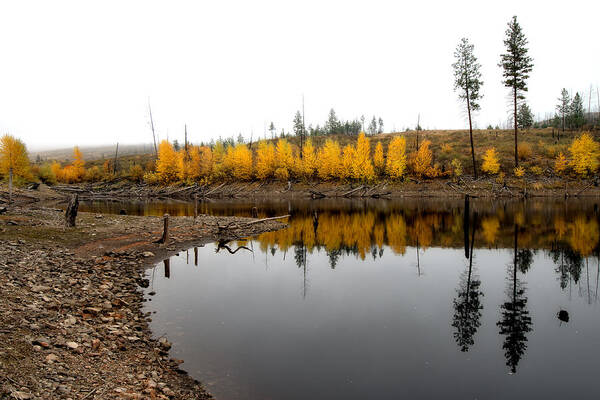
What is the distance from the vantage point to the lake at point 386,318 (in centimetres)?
748

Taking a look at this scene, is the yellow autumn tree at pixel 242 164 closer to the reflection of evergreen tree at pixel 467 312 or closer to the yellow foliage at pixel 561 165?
the yellow foliage at pixel 561 165

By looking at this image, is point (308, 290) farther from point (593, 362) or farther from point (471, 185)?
point (471, 185)

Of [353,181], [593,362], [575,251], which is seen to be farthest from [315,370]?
[353,181]

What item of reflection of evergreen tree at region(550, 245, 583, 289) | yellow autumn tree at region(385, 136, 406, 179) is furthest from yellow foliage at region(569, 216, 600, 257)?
yellow autumn tree at region(385, 136, 406, 179)

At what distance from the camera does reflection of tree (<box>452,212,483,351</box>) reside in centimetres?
960

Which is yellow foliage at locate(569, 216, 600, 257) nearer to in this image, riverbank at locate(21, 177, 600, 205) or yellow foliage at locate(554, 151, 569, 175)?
riverbank at locate(21, 177, 600, 205)

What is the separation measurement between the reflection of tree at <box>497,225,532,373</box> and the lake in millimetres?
41

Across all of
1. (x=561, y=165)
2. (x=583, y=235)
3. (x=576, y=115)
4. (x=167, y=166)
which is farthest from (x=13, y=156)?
(x=576, y=115)

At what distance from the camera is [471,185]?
59875mm

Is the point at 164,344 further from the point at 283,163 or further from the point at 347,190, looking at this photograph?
the point at 283,163

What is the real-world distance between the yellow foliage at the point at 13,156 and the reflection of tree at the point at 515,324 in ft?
258

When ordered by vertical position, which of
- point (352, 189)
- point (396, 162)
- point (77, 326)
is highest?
point (396, 162)

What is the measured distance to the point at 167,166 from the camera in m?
88.8

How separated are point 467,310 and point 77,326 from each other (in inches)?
480
